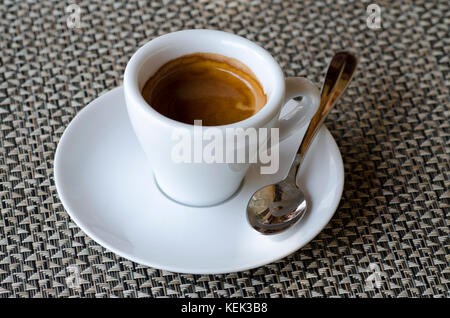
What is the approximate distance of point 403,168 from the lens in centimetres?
79

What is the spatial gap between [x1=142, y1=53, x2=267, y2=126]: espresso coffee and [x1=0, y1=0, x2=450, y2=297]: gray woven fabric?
18 cm

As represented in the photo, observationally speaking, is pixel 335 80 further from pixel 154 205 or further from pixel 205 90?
pixel 154 205

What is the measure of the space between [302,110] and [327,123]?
147mm

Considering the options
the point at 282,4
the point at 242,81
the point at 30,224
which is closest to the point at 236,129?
the point at 242,81

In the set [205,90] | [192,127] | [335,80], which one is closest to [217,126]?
[192,127]

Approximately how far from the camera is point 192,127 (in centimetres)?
59

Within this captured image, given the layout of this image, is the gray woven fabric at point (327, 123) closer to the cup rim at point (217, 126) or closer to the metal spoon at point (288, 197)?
the metal spoon at point (288, 197)

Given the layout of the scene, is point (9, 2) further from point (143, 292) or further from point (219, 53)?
point (143, 292)

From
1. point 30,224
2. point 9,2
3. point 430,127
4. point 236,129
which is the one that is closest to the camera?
point 236,129

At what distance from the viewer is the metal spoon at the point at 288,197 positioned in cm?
67

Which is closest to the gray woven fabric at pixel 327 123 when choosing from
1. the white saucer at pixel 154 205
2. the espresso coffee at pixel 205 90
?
the white saucer at pixel 154 205

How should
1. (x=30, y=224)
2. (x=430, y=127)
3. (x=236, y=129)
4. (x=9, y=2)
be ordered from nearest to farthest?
1. (x=236, y=129)
2. (x=30, y=224)
3. (x=430, y=127)
4. (x=9, y=2)

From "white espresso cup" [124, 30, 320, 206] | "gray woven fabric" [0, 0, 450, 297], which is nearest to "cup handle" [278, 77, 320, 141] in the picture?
"white espresso cup" [124, 30, 320, 206]

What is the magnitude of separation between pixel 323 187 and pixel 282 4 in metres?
0.41
